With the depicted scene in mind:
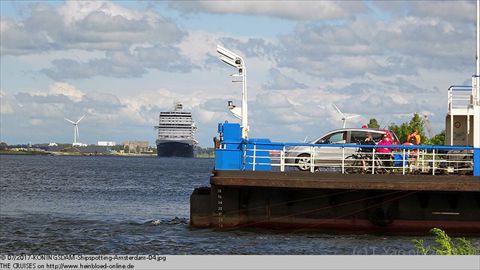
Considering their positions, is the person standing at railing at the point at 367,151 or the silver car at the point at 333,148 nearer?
the person standing at railing at the point at 367,151

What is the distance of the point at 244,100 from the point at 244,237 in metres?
5.43

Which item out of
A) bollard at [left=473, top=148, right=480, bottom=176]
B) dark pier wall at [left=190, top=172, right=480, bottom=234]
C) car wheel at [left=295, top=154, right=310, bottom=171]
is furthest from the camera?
car wheel at [left=295, top=154, right=310, bottom=171]

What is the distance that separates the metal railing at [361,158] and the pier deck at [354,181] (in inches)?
13.7

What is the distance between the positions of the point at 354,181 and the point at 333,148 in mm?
3067

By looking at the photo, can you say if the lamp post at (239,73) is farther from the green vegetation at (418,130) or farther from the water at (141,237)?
the green vegetation at (418,130)

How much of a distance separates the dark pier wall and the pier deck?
45cm

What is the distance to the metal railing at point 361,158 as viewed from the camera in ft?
84.6

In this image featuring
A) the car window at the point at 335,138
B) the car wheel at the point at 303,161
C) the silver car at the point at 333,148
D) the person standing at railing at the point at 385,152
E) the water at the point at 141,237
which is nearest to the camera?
the water at the point at 141,237

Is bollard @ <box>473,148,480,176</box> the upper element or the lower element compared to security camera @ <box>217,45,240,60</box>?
lower

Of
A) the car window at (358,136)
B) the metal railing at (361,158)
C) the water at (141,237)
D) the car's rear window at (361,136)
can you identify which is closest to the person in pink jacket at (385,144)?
the metal railing at (361,158)

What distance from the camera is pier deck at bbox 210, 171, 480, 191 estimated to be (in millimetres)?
25016

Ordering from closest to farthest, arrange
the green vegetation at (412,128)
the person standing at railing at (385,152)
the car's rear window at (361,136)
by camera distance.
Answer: the person standing at railing at (385,152) < the car's rear window at (361,136) < the green vegetation at (412,128)

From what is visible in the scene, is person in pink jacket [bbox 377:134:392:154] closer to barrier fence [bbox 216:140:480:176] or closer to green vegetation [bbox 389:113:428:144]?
barrier fence [bbox 216:140:480:176]

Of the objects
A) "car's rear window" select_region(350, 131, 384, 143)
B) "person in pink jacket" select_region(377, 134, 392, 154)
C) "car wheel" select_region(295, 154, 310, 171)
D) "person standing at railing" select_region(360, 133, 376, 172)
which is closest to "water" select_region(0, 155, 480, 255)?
"person standing at railing" select_region(360, 133, 376, 172)
